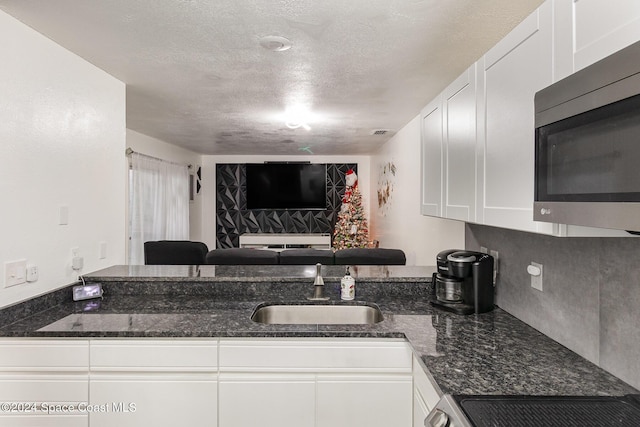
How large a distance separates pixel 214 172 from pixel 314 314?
5.77 metres

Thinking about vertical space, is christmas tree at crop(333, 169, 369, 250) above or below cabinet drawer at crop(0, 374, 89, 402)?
above

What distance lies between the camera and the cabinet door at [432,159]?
2.08 m

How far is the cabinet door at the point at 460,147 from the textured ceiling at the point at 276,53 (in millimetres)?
353

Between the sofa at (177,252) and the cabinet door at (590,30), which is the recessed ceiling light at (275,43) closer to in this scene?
the cabinet door at (590,30)

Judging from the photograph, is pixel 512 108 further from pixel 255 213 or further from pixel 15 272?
pixel 255 213

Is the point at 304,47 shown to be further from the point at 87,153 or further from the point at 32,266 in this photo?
the point at 32,266

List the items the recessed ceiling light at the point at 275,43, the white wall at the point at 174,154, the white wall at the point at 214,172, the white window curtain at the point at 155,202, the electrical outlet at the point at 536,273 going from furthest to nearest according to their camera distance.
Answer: the white wall at the point at 214,172 < the white wall at the point at 174,154 < the white window curtain at the point at 155,202 < the recessed ceiling light at the point at 275,43 < the electrical outlet at the point at 536,273

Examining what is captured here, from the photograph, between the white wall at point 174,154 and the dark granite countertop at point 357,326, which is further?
the white wall at point 174,154

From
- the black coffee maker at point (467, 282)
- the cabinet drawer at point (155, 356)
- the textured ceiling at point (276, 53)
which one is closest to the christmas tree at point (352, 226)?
the textured ceiling at point (276, 53)

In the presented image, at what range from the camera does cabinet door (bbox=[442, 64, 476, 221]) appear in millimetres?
1653

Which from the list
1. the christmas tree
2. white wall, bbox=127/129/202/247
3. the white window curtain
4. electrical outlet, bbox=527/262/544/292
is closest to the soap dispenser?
electrical outlet, bbox=527/262/544/292

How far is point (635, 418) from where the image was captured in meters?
1.01

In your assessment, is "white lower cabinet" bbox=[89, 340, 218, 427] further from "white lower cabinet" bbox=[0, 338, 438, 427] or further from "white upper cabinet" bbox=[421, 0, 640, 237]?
"white upper cabinet" bbox=[421, 0, 640, 237]

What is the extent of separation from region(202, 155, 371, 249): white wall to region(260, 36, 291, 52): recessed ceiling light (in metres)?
5.20
